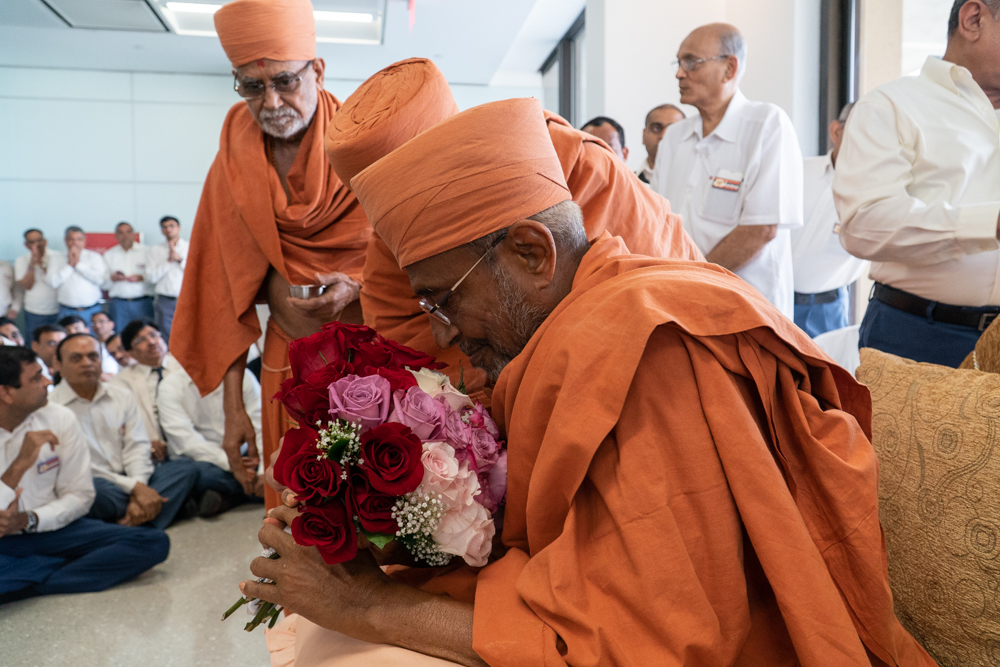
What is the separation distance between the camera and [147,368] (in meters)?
5.93

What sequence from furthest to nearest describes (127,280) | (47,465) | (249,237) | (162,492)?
(127,280), (162,492), (47,465), (249,237)

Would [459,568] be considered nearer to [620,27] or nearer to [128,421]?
[128,421]

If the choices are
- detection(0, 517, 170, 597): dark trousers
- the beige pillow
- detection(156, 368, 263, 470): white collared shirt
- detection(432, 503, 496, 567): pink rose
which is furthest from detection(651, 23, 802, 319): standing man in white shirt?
detection(156, 368, 263, 470): white collared shirt

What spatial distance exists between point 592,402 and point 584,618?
0.30 m

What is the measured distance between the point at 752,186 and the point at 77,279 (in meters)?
10.2

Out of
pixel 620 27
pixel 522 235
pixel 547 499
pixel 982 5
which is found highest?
pixel 620 27

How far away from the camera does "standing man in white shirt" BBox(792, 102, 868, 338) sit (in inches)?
176

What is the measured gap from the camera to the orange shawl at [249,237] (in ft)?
8.49

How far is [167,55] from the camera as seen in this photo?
1093 cm

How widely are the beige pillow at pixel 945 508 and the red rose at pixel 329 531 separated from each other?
37.4 inches

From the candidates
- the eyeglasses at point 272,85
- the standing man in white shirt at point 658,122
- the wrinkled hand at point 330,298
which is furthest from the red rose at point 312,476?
the standing man in white shirt at point 658,122

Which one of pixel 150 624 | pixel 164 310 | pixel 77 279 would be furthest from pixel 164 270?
pixel 150 624

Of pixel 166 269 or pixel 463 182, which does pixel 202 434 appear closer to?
pixel 463 182

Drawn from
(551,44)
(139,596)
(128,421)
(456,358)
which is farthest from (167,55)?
(456,358)
